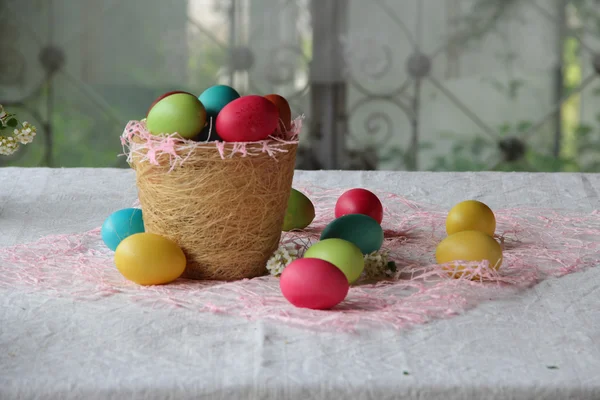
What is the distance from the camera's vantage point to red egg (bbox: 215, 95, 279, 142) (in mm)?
849

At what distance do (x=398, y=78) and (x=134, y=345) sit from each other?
1.74 meters

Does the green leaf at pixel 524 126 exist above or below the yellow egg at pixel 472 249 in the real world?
below

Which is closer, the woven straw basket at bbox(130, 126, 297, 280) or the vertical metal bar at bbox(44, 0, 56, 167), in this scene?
the woven straw basket at bbox(130, 126, 297, 280)

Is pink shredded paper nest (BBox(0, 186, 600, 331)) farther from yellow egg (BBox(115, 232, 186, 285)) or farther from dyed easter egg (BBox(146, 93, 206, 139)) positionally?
dyed easter egg (BBox(146, 93, 206, 139))

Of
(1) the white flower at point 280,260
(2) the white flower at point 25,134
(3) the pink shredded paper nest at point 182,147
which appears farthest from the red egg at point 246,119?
(2) the white flower at point 25,134

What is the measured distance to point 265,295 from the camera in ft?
2.75

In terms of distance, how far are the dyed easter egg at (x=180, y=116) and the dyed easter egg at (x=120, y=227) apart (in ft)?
0.55

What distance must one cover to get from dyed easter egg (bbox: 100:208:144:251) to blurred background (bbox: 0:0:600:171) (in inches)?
53.1

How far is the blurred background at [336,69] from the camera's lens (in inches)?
90.0

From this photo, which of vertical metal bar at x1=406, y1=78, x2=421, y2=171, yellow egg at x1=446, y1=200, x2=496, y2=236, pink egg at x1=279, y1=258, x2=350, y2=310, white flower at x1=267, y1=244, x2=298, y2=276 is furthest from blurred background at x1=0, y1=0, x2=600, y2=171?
pink egg at x1=279, y1=258, x2=350, y2=310

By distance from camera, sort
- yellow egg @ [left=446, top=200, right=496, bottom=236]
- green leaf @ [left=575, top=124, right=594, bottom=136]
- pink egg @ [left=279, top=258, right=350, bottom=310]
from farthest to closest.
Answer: green leaf @ [left=575, top=124, right=594, bottom=136] → yellow egg @ [left=446, top=200, right=496, bottom=236] → pink egg @ [left=279, top=258, right=350, bottom=310]

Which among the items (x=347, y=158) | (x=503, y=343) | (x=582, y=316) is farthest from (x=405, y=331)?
(x=347, y=158)

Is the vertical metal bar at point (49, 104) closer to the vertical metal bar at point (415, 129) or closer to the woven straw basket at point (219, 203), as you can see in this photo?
the vertical metal bar at point (415, 129)

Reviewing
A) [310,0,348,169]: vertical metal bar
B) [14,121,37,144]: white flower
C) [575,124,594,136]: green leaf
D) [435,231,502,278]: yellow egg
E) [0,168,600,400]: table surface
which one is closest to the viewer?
[0,168,600,400]: table surface
